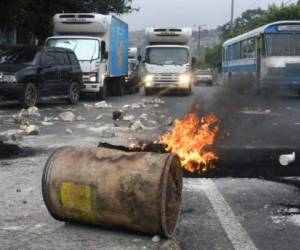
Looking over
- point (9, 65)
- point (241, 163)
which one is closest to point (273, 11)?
point (9, 65)

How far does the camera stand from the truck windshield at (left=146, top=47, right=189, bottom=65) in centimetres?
2775

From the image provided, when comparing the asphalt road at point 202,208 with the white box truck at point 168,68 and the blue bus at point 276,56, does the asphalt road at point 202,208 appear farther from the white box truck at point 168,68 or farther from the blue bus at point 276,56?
the white box truck at point 168,68

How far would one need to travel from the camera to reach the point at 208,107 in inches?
552

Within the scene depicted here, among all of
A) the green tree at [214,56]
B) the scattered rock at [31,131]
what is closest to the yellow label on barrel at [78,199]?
the scattered rock at [31,131]

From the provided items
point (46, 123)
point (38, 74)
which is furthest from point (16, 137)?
point (38, 74)

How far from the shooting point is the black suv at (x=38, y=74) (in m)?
16.9

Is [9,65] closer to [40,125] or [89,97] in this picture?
[40,125]

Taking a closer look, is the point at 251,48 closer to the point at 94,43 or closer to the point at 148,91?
the point at 148,91

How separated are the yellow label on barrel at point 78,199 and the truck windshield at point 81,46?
1764 cm

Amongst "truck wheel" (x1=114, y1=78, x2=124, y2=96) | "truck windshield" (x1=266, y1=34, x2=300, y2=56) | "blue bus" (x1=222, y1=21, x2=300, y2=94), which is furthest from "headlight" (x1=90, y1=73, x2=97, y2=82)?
"truck windshield" (x1=266, y1=34, x2=300, y2=56)

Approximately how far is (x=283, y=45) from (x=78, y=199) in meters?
21.0

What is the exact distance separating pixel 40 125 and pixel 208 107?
3.93 metres

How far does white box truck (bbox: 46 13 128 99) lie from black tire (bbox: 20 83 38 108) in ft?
14.6

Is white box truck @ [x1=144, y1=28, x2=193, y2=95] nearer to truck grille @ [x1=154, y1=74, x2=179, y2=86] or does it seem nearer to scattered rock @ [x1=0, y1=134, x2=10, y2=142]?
truck grille @ [x1=154, y1=74, x2=179, y2=86]
